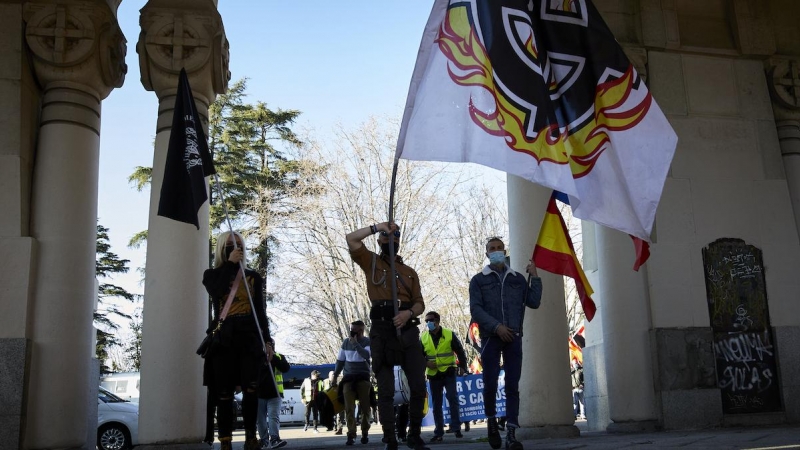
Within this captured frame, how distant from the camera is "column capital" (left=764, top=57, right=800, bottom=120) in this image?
40.5 feet

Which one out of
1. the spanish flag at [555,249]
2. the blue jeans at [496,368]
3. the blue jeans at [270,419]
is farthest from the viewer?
the blue jeans at [270,419]

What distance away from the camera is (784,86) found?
12.5 m

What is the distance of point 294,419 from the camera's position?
111 feet

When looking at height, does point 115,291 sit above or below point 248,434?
above

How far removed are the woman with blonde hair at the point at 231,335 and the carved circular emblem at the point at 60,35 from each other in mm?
3611

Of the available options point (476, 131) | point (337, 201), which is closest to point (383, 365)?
point (476, 131)

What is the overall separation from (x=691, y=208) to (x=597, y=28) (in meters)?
5.38

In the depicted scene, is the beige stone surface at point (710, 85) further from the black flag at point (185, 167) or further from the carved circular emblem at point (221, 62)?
the black flag at point (185, 167)

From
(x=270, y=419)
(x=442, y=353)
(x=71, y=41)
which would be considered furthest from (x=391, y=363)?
(x=442, y=353)

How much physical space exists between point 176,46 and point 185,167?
98.7 inches

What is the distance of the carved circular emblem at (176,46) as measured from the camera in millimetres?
10070

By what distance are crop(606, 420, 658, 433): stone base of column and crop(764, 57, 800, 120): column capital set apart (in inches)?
191

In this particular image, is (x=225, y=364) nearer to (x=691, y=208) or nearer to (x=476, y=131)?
(x=476, y=131)

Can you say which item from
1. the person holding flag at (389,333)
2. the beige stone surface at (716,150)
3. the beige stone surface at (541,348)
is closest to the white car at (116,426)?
the beige stone surface at (541,348)
